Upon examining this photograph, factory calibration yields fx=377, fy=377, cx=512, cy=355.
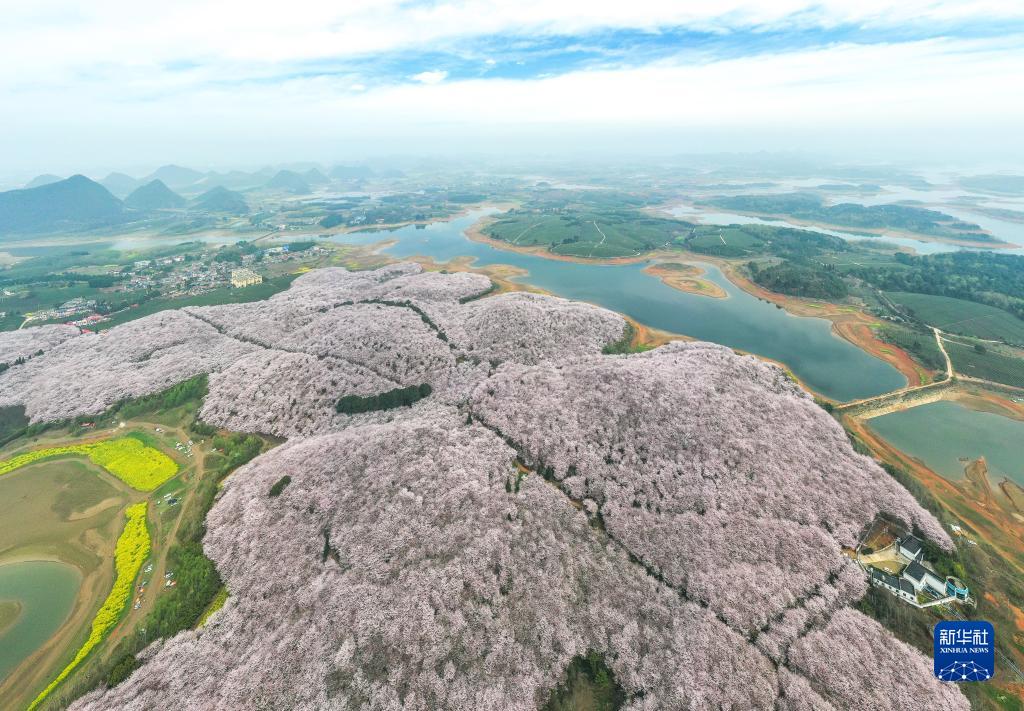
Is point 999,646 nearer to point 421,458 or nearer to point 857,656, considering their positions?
point 857,656

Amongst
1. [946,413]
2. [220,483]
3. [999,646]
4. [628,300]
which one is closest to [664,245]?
[628,300]

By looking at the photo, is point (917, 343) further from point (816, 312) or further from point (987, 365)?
point (816, 312)

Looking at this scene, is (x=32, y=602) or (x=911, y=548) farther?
(x=911, y=548)

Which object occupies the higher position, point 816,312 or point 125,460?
point 816,312

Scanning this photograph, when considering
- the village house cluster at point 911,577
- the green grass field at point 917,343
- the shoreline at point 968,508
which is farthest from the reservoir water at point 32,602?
the green grass field at point 917,343

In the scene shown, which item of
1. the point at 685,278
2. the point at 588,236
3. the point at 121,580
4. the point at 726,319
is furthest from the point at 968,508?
the point at 588,236
